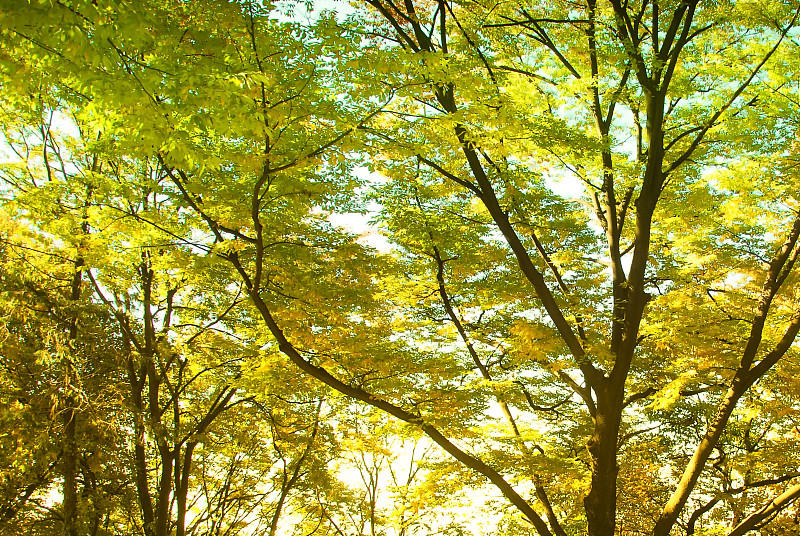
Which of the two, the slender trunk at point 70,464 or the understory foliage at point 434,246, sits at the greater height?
the understory foliage at point 434,246

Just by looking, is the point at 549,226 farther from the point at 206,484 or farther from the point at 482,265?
the point at 206,484

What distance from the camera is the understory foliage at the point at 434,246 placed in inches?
198

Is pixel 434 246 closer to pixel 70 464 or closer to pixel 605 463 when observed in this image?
pixel 605 463

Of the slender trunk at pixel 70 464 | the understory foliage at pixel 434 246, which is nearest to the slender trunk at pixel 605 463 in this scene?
the understory foliage at pixel 434 246

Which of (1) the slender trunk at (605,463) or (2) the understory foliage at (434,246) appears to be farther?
(1) the slender trunk at (605,463)

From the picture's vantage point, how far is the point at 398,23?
20.5 ft

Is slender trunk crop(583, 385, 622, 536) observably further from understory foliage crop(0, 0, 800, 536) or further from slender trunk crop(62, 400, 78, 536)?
slender trunk crop(62, 400, 78, 536)

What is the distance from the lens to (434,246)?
738 centimetres

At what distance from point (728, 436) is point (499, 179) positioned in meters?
7.34

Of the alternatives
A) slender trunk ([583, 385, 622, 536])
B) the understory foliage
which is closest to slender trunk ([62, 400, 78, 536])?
the understory foliage

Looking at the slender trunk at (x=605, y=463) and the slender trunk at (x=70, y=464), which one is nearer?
the slender trunk at (x=70, y=464)

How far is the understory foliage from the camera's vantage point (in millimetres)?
5023

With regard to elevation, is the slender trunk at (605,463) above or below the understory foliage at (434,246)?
below

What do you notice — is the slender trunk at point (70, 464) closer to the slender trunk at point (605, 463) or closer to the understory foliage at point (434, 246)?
the understory foliage at point (434, 246)
